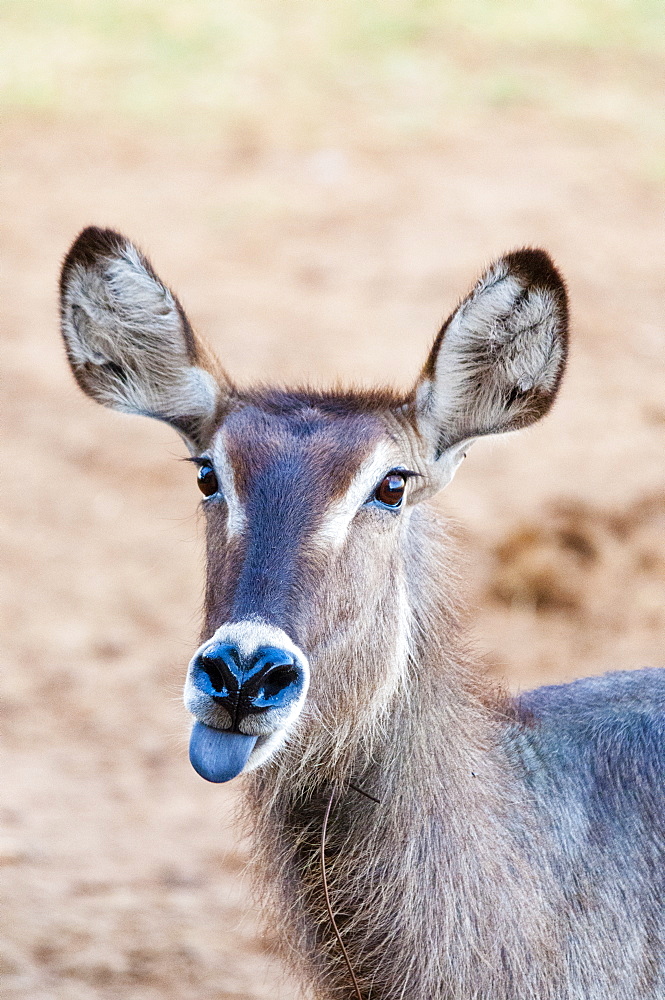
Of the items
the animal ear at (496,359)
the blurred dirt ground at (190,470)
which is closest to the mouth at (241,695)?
the blurred dirt ground at (190,470)

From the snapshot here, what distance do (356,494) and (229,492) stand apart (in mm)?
442

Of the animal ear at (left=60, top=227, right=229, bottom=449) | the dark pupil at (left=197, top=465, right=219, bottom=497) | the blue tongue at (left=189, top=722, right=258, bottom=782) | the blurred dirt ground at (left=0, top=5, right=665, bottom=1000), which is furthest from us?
the blurred dirt ground at (left=0, top=5, right=665, bottom=1000)

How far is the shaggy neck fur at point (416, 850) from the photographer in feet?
14.1

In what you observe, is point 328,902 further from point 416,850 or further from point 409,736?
point 409,736

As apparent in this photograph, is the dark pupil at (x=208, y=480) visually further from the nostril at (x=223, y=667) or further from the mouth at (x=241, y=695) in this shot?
the nostril at (x=223, y=667)

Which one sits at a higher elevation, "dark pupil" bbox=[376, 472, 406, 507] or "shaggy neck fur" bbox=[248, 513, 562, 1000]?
"dark pupil" bbox=[376, 472, 406, 507]

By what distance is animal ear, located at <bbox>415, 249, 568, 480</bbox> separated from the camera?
447 centimetres

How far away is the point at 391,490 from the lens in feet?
14.6

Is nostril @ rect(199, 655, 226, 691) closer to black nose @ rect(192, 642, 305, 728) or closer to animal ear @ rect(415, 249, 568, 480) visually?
black nose @ rect(192, 642, 305, 728)

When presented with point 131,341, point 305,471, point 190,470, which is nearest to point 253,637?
point 305,471

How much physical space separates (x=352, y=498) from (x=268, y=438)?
37cm

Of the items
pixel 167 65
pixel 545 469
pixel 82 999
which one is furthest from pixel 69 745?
pixel 167 65

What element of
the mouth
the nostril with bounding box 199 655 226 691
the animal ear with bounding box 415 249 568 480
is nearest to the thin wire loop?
the mouth

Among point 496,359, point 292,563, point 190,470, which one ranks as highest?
point 190,470
